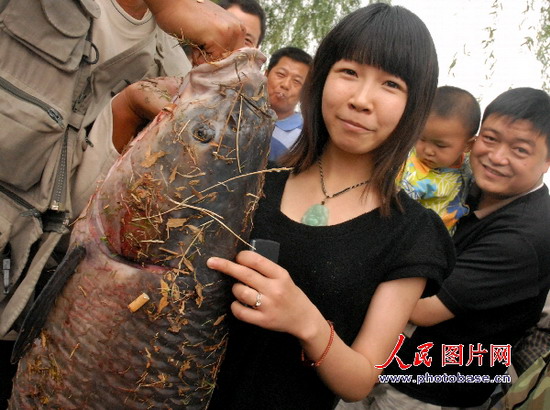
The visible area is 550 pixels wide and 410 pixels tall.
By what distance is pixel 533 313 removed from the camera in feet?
8.29

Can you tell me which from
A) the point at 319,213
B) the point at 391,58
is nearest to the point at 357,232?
the point at 319,213

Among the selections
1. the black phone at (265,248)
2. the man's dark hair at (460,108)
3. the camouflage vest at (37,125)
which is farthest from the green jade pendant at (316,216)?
the man's dark hair at (460,108)

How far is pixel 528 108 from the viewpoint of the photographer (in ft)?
8.52

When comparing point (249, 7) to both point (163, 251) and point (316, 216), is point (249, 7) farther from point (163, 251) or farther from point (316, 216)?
point (163, 251)

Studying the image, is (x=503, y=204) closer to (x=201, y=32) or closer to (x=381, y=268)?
(x=381, y=268)

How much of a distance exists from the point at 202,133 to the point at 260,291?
403mm

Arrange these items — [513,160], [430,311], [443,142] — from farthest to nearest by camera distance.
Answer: [443,142], [513,160], [430,311]

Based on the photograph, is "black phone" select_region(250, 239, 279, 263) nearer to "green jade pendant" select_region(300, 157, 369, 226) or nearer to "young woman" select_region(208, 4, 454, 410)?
"young woman" select_region(208, 4, 454, 410)

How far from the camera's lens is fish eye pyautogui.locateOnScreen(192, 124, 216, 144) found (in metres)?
1.16

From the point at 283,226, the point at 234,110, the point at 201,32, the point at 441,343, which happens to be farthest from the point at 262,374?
the point at 441,343

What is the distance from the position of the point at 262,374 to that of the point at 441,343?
1327mm

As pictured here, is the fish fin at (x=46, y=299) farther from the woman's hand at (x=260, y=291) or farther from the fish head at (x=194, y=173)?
the woman's hand at (x=260, y=291)

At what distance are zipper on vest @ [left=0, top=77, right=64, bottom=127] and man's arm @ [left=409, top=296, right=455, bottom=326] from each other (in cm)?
177

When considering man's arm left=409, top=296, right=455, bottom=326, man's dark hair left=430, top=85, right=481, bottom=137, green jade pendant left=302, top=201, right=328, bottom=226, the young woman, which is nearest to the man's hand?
the young woman
